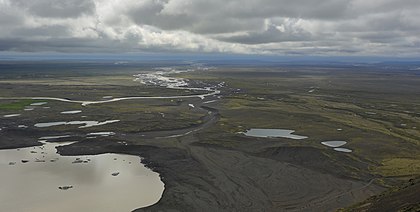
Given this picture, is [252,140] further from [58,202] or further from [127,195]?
[58,202]

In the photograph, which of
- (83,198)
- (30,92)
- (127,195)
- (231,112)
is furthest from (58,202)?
(30,92)

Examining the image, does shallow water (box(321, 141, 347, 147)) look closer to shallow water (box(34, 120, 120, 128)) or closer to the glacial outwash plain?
the glacial outwash plain

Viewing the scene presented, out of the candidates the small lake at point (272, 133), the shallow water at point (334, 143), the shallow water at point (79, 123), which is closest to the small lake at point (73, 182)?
the shallow water at point (79, 123)

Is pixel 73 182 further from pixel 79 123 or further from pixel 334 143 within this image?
pixel 334 143

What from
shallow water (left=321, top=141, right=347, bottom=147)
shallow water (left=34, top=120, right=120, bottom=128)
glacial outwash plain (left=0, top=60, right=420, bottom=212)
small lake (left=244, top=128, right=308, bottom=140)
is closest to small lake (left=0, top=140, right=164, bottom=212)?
glacial outwash plain (left=0, top=60, right=420, bottom=212)

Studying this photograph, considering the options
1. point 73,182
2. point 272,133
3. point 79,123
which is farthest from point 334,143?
point 79,123

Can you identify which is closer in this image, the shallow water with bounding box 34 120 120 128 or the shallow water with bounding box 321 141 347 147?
the shallow water with bounding box 321 141 347 147
